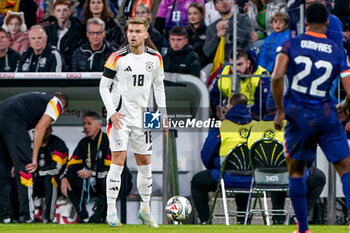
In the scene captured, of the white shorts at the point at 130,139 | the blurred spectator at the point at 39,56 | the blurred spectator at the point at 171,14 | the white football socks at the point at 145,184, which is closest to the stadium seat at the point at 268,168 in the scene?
the white football socks at the point at 145,184

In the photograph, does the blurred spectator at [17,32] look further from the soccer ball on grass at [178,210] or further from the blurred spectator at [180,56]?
the soccer ball on grass at [178,210]

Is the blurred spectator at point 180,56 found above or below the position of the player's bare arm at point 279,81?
above

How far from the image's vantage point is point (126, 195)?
1141 centimetres

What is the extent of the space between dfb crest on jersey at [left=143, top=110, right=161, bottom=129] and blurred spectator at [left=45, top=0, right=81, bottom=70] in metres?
4.39

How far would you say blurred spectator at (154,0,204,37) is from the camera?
14.5 m

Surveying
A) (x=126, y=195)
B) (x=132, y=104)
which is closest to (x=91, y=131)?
(x=126, y=195)

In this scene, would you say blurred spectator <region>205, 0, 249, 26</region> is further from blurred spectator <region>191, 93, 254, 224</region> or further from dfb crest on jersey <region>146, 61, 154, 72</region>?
dfb crest on jersey <region>146, 61, 154, 72</region>

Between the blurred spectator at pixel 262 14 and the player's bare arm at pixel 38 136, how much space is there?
434 centimetres

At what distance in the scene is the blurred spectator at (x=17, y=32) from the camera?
15070 mm

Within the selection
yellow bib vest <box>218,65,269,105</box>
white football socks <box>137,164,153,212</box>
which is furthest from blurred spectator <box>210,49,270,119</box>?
white football socks <box>137,164,153,212</box>

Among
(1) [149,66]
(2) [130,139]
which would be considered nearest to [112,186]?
(2) [130,139]

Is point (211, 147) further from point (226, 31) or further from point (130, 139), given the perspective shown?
point (226, 31)

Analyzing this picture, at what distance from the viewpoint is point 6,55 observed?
14.3 meters

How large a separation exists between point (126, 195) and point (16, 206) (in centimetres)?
169
